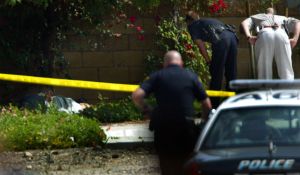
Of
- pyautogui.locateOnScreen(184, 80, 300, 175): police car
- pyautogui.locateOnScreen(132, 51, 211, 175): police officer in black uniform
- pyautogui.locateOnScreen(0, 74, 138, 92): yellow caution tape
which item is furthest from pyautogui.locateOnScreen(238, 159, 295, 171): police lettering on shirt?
pyautogui.locateOnScreen(0, 74, 138, 92): yellow caution tape

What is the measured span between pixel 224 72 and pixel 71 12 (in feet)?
11.3

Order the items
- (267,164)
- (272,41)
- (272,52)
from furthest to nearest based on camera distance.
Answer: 1. (272,52)
2. (272,41)
3. (267,164)

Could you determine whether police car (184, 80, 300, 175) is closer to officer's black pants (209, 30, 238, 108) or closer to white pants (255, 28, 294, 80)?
officer's black pants (209, 30, 238, 108)

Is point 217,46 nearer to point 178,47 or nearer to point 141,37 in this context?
point 178,47

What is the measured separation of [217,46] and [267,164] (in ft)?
20.4

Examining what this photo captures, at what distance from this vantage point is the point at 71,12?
52.3 feet

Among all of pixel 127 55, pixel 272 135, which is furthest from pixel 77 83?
pixel 272 135

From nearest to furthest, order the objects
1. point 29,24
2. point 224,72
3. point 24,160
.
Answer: point 24,160 → point 224,72 → point 29,24

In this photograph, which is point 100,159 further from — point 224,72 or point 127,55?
point 127,55

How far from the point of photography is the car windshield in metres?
8.27

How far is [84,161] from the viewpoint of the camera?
38.1 ft


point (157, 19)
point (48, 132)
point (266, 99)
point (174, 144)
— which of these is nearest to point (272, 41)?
point (157, 19)

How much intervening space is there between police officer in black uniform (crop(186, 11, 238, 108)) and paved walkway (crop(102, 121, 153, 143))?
1.35 metres

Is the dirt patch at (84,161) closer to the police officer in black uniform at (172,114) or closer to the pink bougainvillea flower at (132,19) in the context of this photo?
the police officer in black uniform at (172,114)
